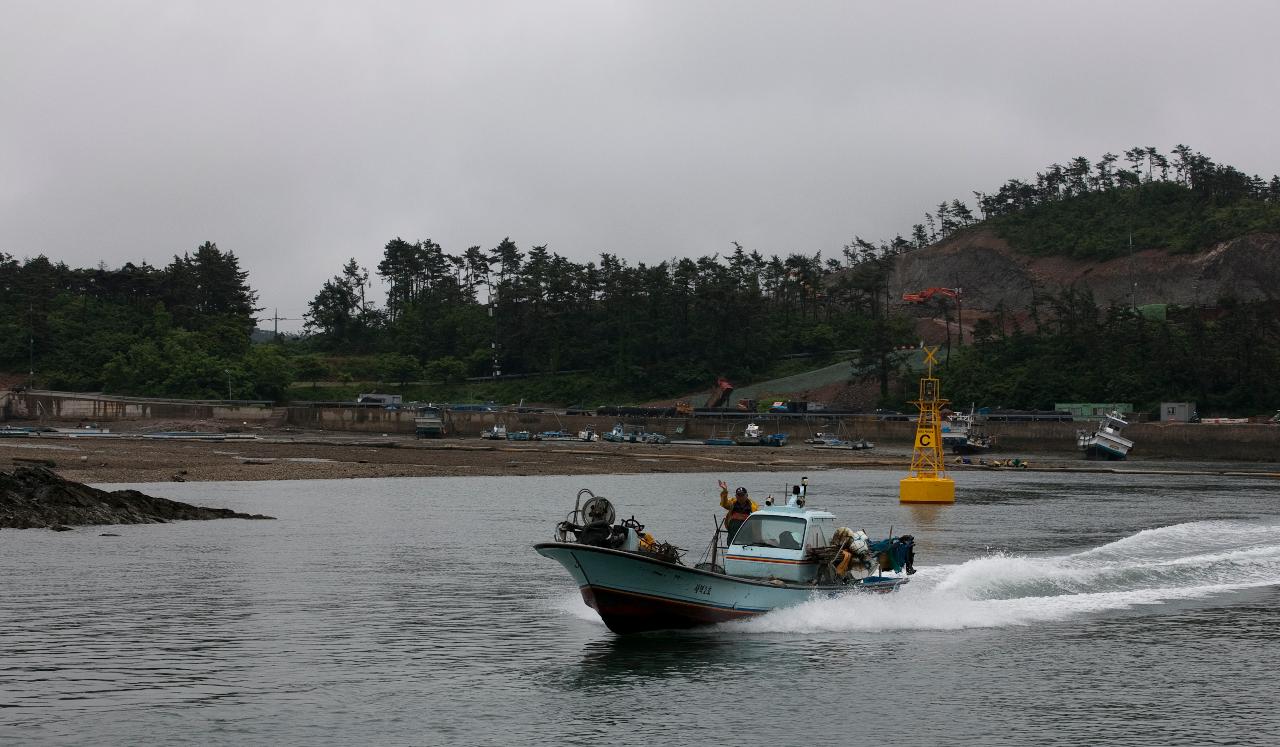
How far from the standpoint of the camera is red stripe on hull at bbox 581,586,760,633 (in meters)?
27.7

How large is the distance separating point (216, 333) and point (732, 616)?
147 meters

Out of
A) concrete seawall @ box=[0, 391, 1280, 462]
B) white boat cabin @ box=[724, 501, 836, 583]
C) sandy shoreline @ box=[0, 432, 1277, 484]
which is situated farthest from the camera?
concrete seawall @ box=[0, 391, 1280, 462]

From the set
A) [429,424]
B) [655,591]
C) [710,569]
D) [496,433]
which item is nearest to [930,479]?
[710,569]

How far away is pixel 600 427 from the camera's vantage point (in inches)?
5709

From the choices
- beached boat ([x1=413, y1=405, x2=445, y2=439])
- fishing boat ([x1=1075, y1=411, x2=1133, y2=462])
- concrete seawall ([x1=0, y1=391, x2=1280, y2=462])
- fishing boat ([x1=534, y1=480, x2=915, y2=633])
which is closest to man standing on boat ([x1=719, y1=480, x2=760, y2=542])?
fishing boat ([x1=534, y1=480, x2=915, y2=633])

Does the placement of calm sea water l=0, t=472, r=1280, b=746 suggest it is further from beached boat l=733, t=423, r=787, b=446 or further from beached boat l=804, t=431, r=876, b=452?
beached boat l=733, t=423, r=787, b=446

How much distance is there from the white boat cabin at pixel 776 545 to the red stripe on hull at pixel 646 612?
137cm

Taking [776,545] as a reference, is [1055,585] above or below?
below

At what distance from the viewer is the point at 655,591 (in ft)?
90.5

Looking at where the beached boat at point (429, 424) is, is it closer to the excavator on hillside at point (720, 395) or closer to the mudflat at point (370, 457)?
the mudflat at point (370, 457)

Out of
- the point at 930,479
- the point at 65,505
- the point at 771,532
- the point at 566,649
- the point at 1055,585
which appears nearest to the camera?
the point at 566,649

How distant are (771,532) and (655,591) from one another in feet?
11.7

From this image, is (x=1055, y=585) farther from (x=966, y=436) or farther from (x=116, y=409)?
(x=116, y=409)

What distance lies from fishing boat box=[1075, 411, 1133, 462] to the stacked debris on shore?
3461 inches
